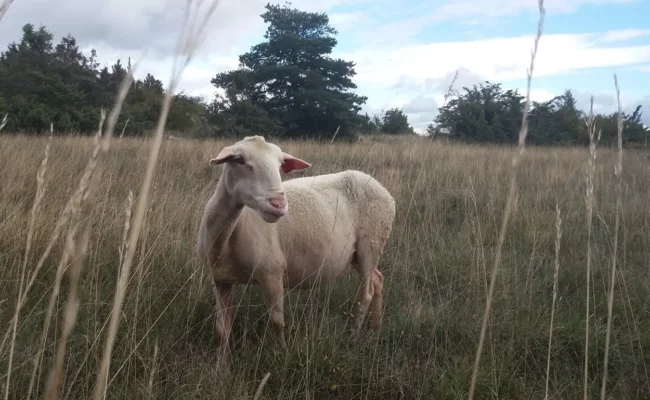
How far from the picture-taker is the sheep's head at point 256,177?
2.75 meters

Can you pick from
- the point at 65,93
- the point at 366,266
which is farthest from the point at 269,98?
the point at 366,266

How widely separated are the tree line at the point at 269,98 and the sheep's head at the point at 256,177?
15.7m

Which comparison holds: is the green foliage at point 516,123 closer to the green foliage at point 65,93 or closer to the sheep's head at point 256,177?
the green foliage at point 65,93

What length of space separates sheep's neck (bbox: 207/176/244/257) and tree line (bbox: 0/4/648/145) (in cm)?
1557

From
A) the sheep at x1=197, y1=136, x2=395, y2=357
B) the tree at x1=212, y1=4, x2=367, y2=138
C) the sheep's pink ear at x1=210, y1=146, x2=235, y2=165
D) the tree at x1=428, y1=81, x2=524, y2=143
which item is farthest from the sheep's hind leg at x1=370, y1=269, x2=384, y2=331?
the tree at x1=212, y1=4, x2=367, y2=138

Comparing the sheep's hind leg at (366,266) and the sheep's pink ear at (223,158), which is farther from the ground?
the sheep's pink ear at (223,158)

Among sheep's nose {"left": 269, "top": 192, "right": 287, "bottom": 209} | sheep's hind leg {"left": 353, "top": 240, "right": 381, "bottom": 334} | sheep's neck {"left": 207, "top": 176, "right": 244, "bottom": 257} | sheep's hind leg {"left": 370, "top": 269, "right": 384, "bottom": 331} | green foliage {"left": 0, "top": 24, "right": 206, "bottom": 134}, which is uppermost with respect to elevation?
green foliage {"left": 0, "top": 24, "right": 206, "bottom": 134}

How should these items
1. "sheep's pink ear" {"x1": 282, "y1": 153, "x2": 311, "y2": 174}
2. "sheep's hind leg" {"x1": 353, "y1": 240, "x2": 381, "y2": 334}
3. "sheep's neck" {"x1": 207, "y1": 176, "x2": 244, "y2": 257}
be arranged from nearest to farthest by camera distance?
1. "sheep's neck" {"x1": 207, "y1": 176, "x2": 244, "y2": 257}
2. "sheep's pink ear" {"x1": 282, "y1": 153, "x2": 311, "y2": 174}
3. "sheep's hind leg" {"x1": 353, "y1": 240, "x2": 381, "y2": 334}

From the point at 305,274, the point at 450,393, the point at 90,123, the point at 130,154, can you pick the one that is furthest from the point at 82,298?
the point at 90,123

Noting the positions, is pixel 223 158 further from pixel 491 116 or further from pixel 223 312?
pixel 491 116

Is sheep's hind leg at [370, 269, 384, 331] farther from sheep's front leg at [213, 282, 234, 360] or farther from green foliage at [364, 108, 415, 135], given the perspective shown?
green foliage at [364, 108, 415, 135]

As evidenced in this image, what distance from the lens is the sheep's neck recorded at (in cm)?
312

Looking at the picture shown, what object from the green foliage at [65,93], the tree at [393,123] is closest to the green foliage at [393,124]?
the tree at [393,123]

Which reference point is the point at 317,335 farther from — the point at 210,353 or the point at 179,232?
the point at 179,232
